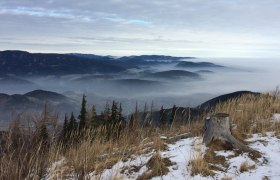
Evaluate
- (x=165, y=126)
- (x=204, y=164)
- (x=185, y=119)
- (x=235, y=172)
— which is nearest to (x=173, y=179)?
(x=204, y=164)

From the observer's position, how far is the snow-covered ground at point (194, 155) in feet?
15.1

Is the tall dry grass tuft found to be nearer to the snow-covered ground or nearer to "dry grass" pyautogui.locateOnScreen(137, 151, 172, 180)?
the snow-covered ground

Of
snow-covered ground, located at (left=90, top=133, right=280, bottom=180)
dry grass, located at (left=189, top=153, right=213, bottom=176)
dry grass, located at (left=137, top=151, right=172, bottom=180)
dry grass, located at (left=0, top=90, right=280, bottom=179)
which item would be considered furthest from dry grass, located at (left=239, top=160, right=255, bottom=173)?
dry grass, located at (left=137, top=151, right=172, bottom=180)

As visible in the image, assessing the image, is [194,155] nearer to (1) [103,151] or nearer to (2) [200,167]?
(2) [200,167]

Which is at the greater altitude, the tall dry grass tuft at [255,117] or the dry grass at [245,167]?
the tall dry grass tuft at [255,117]

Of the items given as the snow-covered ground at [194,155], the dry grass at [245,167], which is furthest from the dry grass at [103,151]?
the dry grass at [245,167]

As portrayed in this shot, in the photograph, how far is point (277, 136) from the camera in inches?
251

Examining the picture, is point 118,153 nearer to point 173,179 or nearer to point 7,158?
point 173,179

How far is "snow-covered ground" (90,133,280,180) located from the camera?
4.61 metres

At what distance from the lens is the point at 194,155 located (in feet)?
16.9

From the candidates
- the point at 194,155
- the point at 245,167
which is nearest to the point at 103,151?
the point at 194,155

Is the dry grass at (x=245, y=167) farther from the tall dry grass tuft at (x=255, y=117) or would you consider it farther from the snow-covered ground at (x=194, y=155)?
the tall dry grass tuft at (x=255, y=117)

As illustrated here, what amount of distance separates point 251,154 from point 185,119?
3074 millimetres

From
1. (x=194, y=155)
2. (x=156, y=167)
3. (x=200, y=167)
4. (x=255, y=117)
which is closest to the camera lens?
(x=200, y=167)
